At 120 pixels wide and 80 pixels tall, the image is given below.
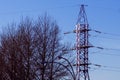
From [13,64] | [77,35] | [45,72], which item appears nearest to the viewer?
[45,72]

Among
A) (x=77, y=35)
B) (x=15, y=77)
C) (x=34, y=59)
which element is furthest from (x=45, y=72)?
(x=77, y=35)

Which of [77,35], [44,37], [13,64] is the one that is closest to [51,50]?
[44,37]

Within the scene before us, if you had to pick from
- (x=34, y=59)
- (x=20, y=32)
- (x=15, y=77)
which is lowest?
(x=15, y=77)

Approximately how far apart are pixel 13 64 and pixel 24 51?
2.46 metres

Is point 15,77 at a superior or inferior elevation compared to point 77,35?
inferior

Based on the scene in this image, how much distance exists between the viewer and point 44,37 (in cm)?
3788

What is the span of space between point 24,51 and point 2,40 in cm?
337

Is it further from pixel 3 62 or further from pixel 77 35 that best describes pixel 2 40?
pixel 77 35

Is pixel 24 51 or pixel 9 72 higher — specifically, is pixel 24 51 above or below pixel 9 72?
above

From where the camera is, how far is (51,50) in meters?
37.6

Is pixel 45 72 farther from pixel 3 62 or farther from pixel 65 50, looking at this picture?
pixel 3 62

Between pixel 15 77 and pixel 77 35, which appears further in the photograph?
pixel 77 35

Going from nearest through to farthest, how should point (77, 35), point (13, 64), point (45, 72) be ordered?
point (45, 72)
point (13, 64)
point (77, 35)

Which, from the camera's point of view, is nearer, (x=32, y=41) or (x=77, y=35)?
(x=32, y=41)
